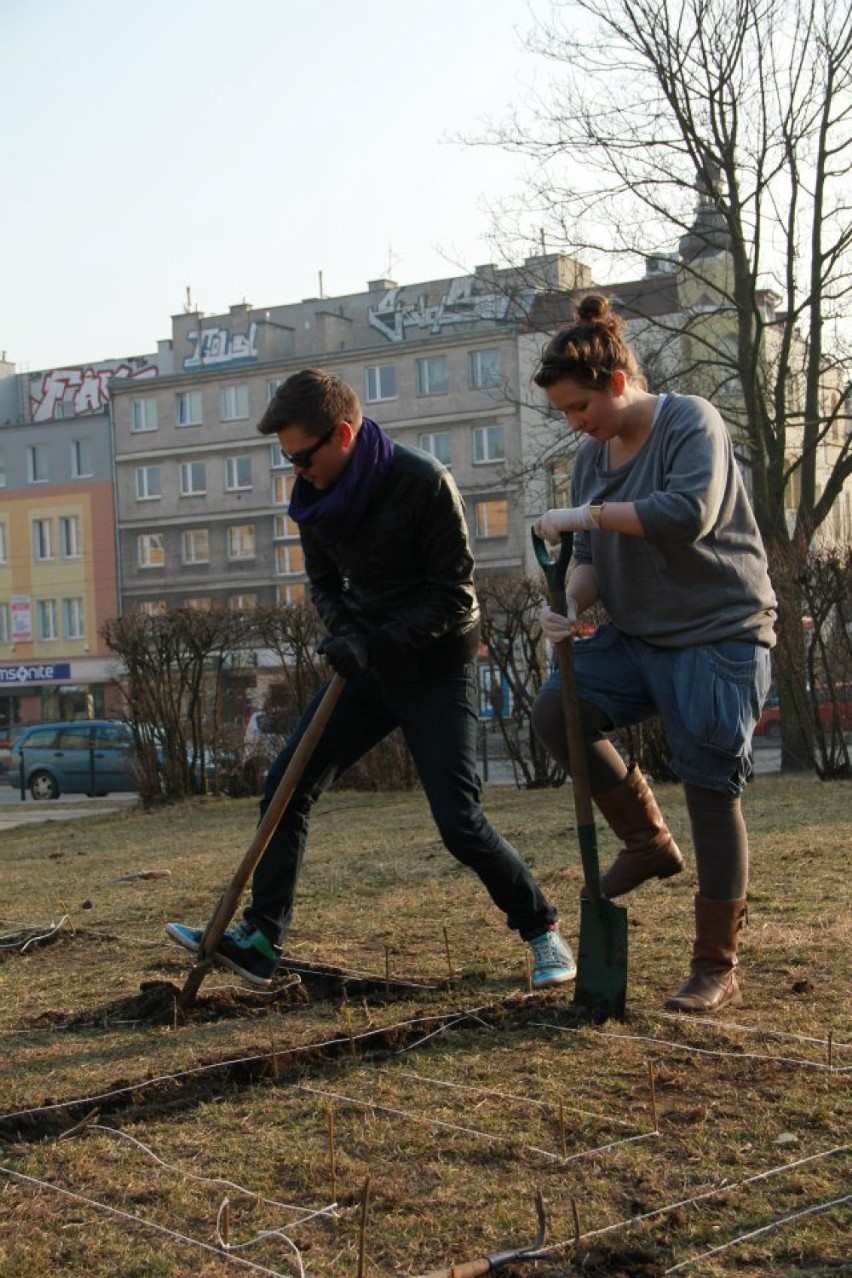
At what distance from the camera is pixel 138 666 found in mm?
15656

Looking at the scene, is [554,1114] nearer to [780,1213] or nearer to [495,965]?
[780,1213]

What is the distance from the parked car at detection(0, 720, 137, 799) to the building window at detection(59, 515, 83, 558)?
3569 centimetres

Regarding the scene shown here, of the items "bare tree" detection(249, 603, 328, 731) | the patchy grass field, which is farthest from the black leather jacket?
"bare tree" detection(249, 603, 328, 731)

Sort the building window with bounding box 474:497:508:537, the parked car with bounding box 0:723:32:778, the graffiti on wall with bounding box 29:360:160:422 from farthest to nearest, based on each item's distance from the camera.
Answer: the graffiti on wall with bounding box 29:360:160:422
the building window with bounding box 474:497:508:537
the parked car with bounding box 0:723:32:778

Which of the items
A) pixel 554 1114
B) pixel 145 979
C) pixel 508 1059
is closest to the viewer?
pixel 554 1114

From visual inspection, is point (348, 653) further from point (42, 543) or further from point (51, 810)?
point (42, 543)

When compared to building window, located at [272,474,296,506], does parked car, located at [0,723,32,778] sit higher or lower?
lower

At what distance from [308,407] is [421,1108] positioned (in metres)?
1.93

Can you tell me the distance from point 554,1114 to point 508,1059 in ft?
1.50

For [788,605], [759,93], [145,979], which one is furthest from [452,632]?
[759,93]

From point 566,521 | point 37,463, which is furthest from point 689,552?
point 37,463

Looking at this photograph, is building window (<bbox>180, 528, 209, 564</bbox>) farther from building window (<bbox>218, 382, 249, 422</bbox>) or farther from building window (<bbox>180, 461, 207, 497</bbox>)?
building window (<bbox>218, 382, 249, 422</bbox>)

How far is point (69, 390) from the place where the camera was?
69.1 m

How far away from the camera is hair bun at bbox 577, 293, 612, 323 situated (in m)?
4.12
